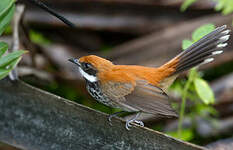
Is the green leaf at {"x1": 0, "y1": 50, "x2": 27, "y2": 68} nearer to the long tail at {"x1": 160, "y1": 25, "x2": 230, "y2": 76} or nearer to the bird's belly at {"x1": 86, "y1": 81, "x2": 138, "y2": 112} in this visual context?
the bird's belly at {"x1": 86, "y1": 81, "x2": 138, "y2": 112}

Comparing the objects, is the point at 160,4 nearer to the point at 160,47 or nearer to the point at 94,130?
the point at 160,47

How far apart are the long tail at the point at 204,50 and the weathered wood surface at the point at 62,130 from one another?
98 cm

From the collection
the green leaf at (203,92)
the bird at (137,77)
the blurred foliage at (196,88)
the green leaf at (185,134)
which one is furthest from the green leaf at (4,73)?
the green leaf at (185,134)

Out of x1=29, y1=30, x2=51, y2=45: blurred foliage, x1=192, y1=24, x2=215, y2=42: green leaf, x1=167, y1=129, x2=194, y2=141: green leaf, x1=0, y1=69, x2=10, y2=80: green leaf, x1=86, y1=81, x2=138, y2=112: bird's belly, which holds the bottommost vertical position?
x1=29, y1=30, x2=51, y2=45: blurred foliage

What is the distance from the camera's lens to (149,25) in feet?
18.2

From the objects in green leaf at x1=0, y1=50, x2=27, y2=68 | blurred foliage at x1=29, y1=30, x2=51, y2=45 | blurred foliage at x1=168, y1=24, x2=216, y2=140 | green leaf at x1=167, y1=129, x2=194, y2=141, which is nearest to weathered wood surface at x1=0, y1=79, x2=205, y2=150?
green leaf at x1=0, y1=50, x2=27, y2=68

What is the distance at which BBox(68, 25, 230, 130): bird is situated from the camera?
322 cm

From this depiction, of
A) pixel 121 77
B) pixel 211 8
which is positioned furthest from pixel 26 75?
pixel 211 8

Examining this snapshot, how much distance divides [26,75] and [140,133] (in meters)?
1.92

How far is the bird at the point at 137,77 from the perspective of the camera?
3.22 m

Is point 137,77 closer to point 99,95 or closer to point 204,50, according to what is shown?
point 99,95

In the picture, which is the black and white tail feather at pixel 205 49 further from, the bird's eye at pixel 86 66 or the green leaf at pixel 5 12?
the green leaf at pixel 5 12

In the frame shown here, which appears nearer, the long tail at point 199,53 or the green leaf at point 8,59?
the green leaf at point 8,59

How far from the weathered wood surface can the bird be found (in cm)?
63
